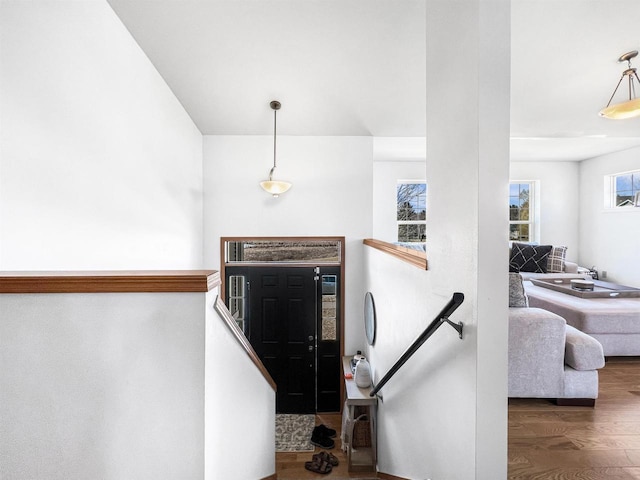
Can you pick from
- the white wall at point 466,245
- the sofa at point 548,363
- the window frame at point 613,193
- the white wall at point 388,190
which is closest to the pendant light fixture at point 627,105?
the sofa at point 548,363

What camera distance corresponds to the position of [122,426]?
1.07 m

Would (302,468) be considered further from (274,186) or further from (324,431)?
(274,186)

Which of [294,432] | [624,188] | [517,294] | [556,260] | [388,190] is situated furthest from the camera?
[388,190]

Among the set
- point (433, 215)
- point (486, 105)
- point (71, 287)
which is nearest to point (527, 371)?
point (433, 215)

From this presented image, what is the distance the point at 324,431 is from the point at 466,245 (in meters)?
3.19

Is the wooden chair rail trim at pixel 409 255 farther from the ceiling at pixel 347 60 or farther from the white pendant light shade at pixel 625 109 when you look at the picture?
the white pendant light shade at pixel 625 109

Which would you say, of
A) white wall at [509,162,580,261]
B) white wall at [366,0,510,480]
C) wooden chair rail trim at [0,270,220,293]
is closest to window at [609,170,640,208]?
white wall at [509,162,580,261]

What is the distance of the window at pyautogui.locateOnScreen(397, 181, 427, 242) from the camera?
21.2 feet

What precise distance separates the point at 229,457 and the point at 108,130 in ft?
6.51

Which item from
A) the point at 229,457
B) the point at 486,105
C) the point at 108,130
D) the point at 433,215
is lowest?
the point at 229,457

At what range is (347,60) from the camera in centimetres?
273

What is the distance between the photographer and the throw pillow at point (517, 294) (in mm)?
2494

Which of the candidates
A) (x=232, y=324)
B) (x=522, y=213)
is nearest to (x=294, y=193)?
(x=232, y=324)

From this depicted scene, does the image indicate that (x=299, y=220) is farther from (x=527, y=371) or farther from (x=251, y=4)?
(x=527, y=371)
